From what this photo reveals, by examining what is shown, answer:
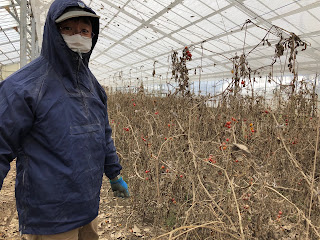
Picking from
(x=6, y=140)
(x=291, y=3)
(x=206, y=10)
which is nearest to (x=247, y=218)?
(x=6, y=140)

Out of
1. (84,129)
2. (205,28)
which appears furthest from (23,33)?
(205,28)

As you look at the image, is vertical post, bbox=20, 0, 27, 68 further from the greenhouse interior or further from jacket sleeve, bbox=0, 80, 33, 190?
jacket sleeve, bbox=0, 80, 33, 190

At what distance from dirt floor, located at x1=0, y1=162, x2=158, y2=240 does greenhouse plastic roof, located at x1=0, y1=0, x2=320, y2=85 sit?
2096mm

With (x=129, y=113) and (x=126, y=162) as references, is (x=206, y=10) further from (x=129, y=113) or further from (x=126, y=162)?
(x=126, y=162)

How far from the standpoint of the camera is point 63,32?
41.6 inches

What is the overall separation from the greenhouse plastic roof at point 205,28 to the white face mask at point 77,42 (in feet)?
7.39

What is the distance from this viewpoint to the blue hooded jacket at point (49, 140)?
89 centimetres

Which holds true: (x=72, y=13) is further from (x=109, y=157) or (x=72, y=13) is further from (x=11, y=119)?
(x=109, y=157)

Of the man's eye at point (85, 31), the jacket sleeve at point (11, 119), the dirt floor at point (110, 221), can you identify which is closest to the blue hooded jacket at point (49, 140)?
the jacket sleeve at point (11, 119)

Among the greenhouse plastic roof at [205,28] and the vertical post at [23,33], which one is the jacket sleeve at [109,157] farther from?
the vertical post at [23,33]

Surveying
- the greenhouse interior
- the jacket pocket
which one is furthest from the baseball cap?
the jacket pocket

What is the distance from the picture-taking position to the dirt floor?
2.02m

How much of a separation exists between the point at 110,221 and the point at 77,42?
72.3 inches

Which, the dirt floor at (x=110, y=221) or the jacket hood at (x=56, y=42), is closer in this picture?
the jacket hood at (x=56, y=42)
